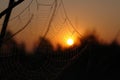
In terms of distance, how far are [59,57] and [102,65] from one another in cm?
520

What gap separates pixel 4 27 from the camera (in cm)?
115

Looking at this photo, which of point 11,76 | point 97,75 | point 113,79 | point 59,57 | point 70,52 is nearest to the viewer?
point 70,52

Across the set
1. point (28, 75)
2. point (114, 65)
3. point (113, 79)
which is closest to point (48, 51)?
point (28, 75)

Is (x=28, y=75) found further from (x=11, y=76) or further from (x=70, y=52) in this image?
(x=70, y=52)

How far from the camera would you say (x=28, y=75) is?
329cm

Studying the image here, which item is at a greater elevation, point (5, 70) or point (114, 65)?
point (5, 70)

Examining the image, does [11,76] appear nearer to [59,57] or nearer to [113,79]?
[59,57]

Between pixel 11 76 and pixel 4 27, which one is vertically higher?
pixel 4 27

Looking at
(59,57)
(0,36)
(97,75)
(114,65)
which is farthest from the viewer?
(114,65)

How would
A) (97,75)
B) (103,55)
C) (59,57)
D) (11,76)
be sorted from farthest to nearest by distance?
(103,55), (97,75), (11,76), (59,57)

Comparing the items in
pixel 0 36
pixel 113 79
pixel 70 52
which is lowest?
pixel 113 79

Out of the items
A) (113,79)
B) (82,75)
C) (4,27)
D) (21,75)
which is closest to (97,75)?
(82,75)

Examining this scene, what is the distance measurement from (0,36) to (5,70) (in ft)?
7.46

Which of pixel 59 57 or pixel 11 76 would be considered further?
pixel 11 76
